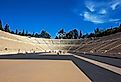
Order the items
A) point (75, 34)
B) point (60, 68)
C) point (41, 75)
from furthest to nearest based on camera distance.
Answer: point (75, 34), point (60, 68), point (41, 75)

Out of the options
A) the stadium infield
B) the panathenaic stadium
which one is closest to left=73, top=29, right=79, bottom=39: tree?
the panathenaic stadium

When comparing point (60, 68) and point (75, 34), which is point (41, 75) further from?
point (75, 34)

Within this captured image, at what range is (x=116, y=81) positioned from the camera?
12219 mm

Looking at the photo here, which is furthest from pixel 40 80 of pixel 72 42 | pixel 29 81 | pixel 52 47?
pixel 72 42

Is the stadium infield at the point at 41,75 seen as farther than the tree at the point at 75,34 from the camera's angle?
No

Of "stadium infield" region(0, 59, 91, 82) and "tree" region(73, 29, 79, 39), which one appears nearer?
"stadium infield" region(0, 59, 91, 82)

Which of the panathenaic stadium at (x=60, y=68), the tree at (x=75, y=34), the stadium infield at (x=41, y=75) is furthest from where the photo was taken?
the tree at (x=75, y=34)

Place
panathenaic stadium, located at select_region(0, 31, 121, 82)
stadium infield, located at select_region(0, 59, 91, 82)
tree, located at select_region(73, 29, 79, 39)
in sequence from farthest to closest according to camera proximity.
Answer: tree, located at select_region(73, 29, 79, 39)
panathenaic stadium, located at select_region(0, 31, 121, 82)
stadium infield, located at select_region(0, 59, 91, 82)

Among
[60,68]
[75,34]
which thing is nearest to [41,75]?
Answer: [60,68]

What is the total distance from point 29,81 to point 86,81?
10.3 feet

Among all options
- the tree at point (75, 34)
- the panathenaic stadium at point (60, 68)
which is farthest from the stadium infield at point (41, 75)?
the tree at point (75, 34)

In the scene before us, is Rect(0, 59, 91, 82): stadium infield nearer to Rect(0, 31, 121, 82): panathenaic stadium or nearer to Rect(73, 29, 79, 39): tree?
Rect(0, 31, 121, 82): panathenaic stadium

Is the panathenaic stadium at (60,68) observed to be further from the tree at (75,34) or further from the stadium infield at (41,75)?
the tree at (75,34)

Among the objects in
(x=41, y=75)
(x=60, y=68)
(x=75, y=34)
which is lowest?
(x=41, y=75)
